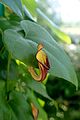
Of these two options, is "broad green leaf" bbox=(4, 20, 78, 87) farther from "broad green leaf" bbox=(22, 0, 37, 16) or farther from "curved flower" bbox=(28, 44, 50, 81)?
"broad green leaf" bbox=(22, 0, 37, 16)

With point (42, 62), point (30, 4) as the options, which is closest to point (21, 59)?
point (42, 62)

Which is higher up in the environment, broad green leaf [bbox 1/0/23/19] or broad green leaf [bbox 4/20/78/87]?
broad green leaf [bbox 1/0/23/19]

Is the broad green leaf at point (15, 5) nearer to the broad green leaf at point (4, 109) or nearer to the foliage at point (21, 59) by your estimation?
the foliage at point (21, 59)

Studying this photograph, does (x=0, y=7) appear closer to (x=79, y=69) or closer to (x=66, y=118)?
(x=66, y=118)

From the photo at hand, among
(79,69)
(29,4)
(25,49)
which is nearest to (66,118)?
(79,69)

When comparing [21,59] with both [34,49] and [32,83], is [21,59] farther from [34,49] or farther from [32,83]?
[32,83]

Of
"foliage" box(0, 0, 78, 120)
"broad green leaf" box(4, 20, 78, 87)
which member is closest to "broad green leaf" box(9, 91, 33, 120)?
"foliage" box(0, 0, 78, 120)

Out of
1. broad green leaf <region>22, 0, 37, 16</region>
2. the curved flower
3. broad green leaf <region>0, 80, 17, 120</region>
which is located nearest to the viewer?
the curved flower

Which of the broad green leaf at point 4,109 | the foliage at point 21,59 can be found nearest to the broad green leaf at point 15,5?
the foliage at point 21,59
